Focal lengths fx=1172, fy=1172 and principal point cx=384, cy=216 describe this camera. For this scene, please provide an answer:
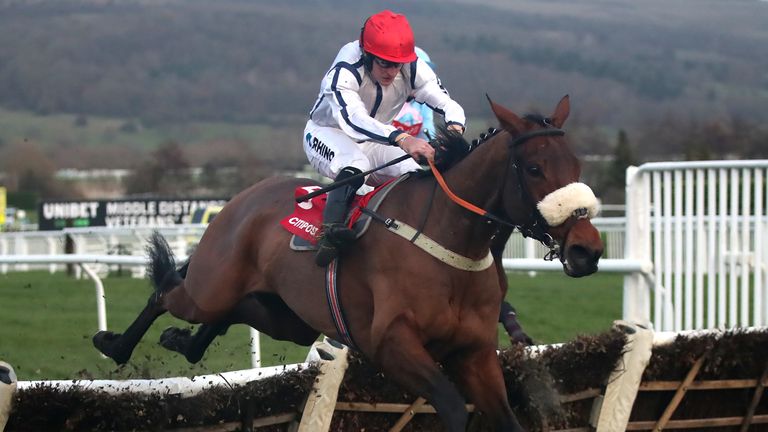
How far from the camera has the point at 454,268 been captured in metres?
4.30

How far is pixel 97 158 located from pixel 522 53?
3549cm

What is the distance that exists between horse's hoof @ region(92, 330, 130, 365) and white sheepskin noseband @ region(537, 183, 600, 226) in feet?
8.99

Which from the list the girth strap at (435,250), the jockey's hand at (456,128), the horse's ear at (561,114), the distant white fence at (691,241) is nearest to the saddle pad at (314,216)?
the girth strap at (435,250)

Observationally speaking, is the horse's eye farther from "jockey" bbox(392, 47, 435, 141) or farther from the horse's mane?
"jockey" bbox(392, 47, 435, 141)

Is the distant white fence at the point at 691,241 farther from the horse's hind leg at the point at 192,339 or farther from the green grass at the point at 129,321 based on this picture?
the horse's hind leg at the point at 192,339

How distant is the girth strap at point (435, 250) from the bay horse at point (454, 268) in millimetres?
13

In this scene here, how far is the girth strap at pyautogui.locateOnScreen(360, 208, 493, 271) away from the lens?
4309 mm

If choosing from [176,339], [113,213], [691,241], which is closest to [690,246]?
Answer: [691,241]

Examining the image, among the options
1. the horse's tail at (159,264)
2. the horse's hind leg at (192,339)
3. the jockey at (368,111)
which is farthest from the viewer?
the horse's tail at (159,264)

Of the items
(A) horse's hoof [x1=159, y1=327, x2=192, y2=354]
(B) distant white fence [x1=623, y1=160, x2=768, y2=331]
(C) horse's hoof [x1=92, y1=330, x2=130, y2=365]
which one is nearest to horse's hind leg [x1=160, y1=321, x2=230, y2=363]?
(A) horse's hoof [x1=159, y1=327, x2=192, y2=354]

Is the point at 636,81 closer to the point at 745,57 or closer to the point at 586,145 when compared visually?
the point at 745,57

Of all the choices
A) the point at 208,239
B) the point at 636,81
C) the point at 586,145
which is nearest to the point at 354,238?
the point at 208,239

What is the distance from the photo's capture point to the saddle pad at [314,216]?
4637mm

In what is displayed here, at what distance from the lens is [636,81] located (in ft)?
205
